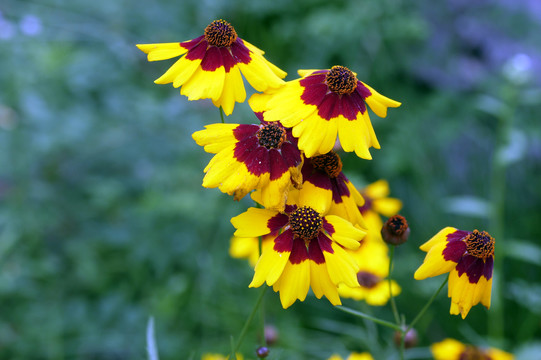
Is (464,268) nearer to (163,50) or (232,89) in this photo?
(232,89)

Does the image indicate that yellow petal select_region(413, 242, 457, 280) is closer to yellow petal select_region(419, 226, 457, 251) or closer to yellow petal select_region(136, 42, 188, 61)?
yellow petal select_region(419, 226, 457, 251)

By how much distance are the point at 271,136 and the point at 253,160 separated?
0.25ft

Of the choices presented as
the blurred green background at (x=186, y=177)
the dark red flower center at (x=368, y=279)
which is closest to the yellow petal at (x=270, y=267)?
the dark red flower center at (x=368, y=279)

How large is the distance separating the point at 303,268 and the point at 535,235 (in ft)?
8.86

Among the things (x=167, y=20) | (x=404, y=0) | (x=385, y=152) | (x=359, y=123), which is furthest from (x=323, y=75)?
(x=404, y=0)

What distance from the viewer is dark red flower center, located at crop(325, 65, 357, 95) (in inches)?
42.5

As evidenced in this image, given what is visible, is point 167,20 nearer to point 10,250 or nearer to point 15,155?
point 15,155

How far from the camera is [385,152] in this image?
3479 millimetres

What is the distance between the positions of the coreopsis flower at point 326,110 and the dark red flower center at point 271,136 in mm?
36

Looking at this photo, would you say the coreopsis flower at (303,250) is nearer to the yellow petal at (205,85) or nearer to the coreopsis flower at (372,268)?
the yellow petal at (205,85)

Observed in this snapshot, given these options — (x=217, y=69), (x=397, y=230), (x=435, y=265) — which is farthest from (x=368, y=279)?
(x=217, y=69)

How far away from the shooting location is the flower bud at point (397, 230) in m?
1.16

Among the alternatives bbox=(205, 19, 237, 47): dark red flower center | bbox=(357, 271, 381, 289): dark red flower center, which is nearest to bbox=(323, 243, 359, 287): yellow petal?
bbox=(205, 19, 237, 47): dark red flower center

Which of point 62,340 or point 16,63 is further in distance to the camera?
point 16,63
